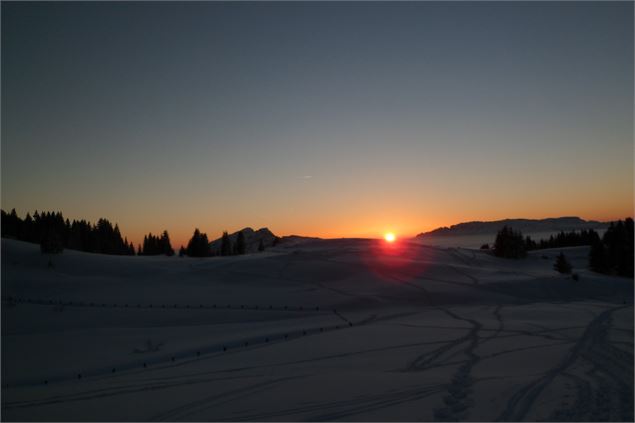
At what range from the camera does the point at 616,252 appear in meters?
59.3

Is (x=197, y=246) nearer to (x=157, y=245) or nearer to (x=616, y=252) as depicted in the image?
(x=157, y=245)

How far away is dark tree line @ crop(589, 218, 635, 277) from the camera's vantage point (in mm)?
57719

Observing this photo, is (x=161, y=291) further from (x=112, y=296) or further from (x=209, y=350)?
(x=209, y=350)

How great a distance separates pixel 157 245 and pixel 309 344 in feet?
318

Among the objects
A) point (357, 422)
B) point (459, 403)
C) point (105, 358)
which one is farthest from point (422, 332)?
point (105, 358)

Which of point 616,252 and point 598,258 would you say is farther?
point 598,258

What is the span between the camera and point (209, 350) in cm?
2208

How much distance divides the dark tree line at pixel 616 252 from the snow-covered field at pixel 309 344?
1046 centimetres

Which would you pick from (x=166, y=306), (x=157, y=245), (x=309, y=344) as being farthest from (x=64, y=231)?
(x=309, y=344)

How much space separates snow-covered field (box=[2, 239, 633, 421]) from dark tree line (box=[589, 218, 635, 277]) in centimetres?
1046

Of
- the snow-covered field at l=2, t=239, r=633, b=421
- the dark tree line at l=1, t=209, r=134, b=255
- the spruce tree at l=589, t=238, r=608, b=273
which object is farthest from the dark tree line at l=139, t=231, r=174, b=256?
the spruce tree at l=589, t=238, r=608, b=273

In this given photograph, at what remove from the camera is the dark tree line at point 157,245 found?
336 feet

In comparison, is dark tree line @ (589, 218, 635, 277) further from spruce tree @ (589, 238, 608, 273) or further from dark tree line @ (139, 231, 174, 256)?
dark tree line @ (139, 231, 174, 256)

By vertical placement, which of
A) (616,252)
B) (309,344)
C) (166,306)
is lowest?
(166,306)
